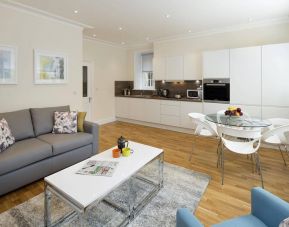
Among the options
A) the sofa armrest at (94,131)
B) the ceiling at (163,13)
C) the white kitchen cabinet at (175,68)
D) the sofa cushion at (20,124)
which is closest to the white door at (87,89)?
the ceiling at (163,13)

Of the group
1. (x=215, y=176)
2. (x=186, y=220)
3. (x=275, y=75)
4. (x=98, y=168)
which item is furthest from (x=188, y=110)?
(x=186, y=220)

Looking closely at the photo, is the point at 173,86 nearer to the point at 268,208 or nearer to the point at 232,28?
the point at 232,28

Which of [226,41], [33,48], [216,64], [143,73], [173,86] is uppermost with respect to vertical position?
[226,41]

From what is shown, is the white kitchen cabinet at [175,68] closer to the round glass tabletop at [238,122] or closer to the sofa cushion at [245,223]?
the round glass tabletop at [238,122]

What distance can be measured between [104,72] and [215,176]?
481 centimetres

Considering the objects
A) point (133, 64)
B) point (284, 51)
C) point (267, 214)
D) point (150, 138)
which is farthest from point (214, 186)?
point (133, 64)

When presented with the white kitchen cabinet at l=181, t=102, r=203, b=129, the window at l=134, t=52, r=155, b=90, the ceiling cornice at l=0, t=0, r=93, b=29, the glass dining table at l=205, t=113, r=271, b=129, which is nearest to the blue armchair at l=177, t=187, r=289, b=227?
the glass dining table at l=205, t=113, r=271, b=129

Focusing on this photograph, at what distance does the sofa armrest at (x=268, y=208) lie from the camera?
3.91ft

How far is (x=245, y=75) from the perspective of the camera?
13.4ft

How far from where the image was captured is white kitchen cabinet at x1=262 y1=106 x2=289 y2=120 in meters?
3.73

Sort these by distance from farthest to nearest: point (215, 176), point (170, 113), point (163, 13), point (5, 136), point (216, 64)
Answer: point (170, 113) → point (216, 64) → point (163, 13) → point (215, 176) → point (5, 136)

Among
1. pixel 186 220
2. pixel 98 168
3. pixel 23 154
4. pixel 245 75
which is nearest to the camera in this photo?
pixel 186 220

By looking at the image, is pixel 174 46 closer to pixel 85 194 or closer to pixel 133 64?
pixel 133 64

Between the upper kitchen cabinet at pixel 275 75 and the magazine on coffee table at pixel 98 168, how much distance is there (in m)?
3.49
